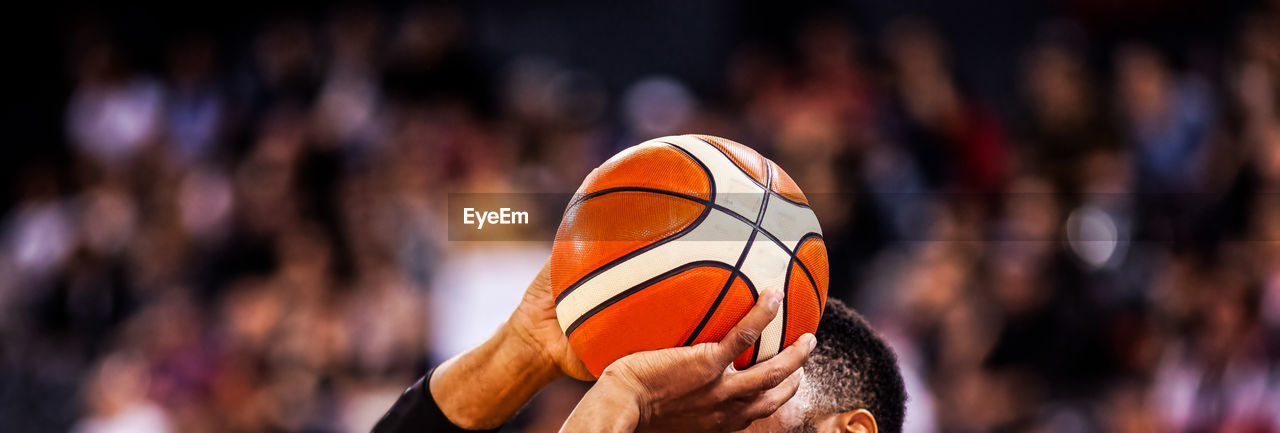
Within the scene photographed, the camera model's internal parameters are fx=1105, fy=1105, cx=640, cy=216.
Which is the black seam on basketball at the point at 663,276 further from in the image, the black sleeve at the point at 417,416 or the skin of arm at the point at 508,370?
the black sleeve at the point at 417,416

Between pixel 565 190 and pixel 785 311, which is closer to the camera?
pixel 785 311

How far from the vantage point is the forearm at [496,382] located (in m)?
2.63

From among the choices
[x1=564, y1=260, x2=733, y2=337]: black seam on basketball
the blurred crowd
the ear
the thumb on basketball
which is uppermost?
the blurred crowd

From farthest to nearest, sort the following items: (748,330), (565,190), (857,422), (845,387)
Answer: (565,190)
(845,387)
(857,422)
(748,330)

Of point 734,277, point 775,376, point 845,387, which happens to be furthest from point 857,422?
point 734,277

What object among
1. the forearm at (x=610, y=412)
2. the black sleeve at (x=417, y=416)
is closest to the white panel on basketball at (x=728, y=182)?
the forearm at (x=610, y=412)

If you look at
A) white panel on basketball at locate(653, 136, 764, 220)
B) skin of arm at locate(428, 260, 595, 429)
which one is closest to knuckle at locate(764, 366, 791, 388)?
white panel on basketball at locate(653, 136, 764, 220)

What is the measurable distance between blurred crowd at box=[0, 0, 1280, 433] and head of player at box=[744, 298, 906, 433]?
10.4 feet

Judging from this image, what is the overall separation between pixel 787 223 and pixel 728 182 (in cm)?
14

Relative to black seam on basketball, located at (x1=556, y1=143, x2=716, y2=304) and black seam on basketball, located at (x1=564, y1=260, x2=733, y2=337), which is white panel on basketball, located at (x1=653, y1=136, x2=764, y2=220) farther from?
black seam on basketball, located at (x1=564, y1=260, x2=733, y2=337)

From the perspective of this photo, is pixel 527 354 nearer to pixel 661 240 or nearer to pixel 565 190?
pixel 661 240

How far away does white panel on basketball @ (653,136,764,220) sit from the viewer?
2.09 metres

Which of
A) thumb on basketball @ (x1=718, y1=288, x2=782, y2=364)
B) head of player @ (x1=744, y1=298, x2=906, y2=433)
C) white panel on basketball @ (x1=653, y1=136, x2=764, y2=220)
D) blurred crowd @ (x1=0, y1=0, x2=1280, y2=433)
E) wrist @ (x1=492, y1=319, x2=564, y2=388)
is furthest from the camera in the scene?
blurred crowd @ (x1=0, y1=0, x2=1280, y2=433)

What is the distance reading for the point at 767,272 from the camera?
205 centimetres
